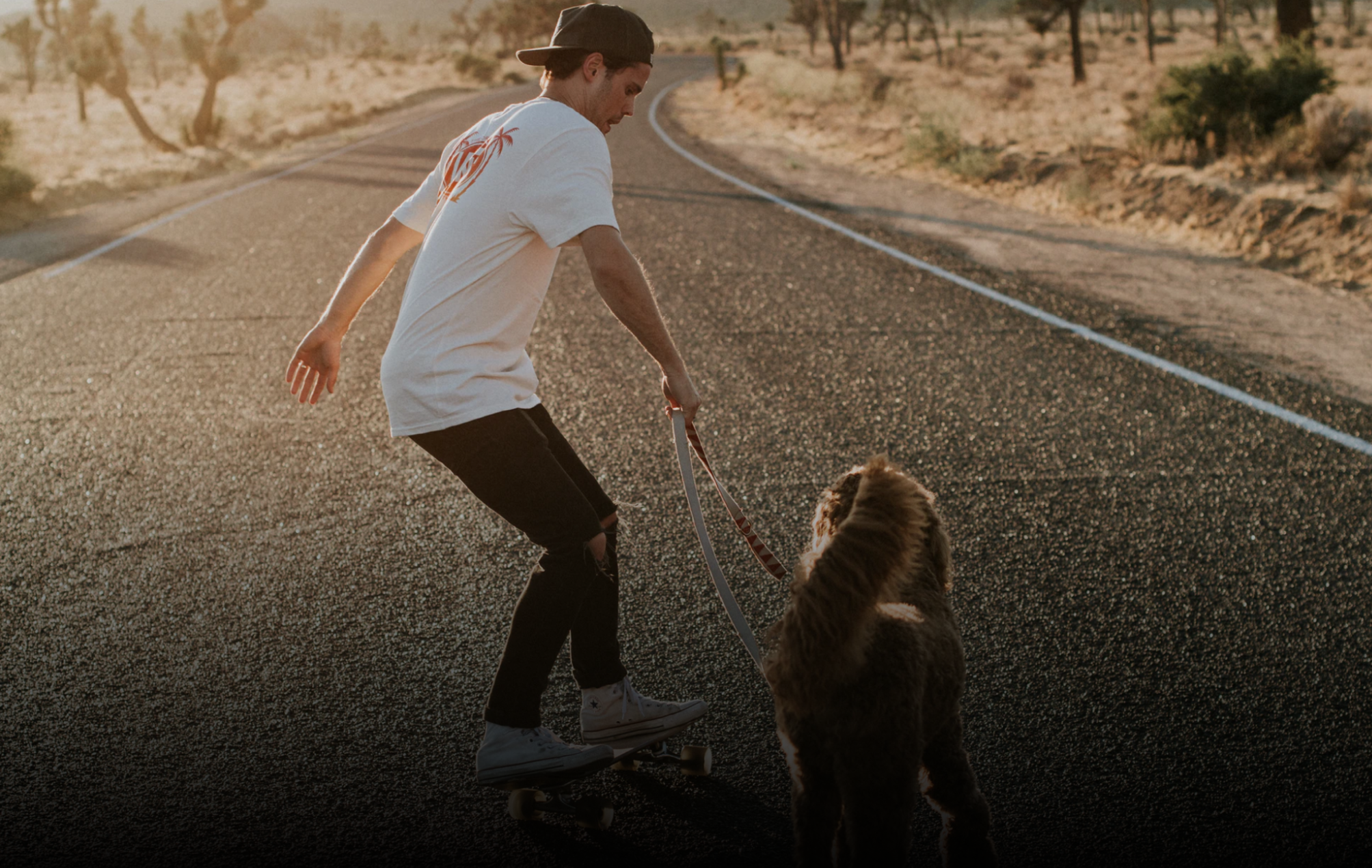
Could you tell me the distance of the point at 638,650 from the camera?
3.42 m

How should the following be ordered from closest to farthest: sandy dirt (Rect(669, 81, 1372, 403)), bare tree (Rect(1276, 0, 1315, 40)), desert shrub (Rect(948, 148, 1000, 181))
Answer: sandy dirt (Rect(669, 81, 1372, 403))
desert shrub (Rect(948, 148, 1000, 181))
bare tree (Rect(1276, 0, 1315, 40))

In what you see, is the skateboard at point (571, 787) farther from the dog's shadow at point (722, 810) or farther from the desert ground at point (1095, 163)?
the desert ground at point (1095, 163)

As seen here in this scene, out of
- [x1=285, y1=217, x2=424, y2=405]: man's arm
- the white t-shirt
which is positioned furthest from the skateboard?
Result: [x1=285, y1=217, x2=424, y2=405]: man's arm

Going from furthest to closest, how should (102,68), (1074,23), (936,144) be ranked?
(1074,23), (102,68), (936,144)

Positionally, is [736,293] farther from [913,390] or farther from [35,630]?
[35,630]

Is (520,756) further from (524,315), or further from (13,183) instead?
(13,183)

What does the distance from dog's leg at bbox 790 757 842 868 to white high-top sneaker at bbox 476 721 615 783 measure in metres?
0.71

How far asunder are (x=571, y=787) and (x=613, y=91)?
2007 millimetres

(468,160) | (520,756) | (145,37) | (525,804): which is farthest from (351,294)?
(145,37)

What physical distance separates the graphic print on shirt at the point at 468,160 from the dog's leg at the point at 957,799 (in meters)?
1.78

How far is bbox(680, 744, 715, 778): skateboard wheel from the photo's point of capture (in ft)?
9.23

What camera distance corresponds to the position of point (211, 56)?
95.5ft

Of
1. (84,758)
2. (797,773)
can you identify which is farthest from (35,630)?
(797,773)

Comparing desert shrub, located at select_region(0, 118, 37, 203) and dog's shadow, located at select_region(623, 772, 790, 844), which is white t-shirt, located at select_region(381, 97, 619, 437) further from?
desert shrub, located at select_region(0, 118, 37, 203)
